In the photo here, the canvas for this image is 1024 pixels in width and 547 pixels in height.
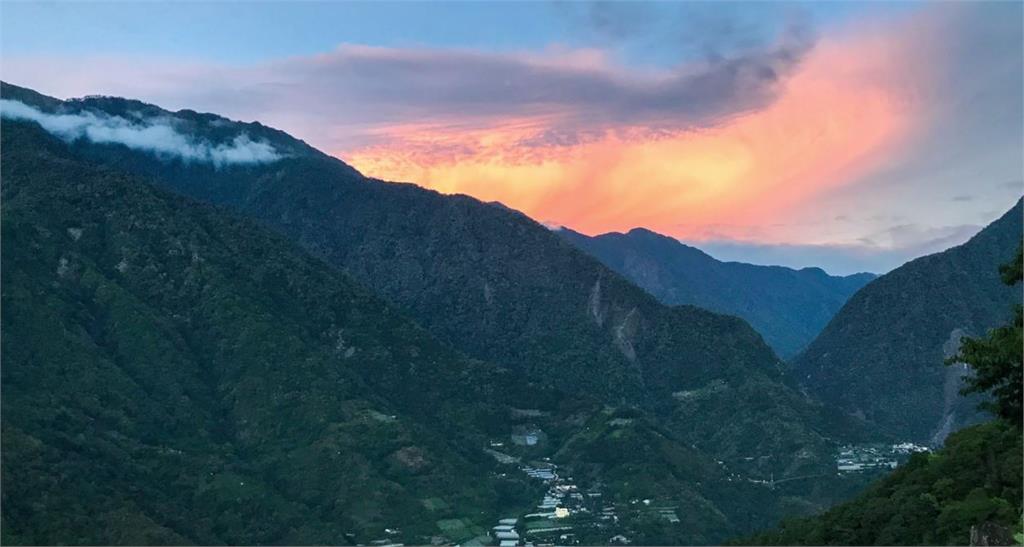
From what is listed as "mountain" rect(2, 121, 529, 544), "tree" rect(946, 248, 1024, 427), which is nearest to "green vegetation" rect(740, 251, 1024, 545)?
"tree" rect(946, 248, 1024, 427)

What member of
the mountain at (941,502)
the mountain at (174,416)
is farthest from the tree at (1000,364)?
the mountain at (174,416)

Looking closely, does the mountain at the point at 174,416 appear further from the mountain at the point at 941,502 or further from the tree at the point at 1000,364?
the tree at the point at 1000,364

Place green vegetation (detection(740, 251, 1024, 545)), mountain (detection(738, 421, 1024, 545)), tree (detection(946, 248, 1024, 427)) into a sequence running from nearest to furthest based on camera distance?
1. tree (detection(946, 248, 1024, 427))
2. green vegetation (detection(740, 251, 1024, 545))
3. mountain (detection(738, 421, 1024, 545))

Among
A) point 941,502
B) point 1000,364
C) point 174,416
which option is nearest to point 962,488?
point 941,502

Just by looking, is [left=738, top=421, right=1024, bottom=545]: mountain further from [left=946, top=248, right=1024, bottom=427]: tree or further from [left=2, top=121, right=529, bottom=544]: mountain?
[left=2, top=121, right=529, bottom=544]: mountain

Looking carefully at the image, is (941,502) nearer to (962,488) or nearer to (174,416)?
(962,488)

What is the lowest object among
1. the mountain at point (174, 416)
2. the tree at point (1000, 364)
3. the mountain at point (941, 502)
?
the mountain at point (174, 416)
